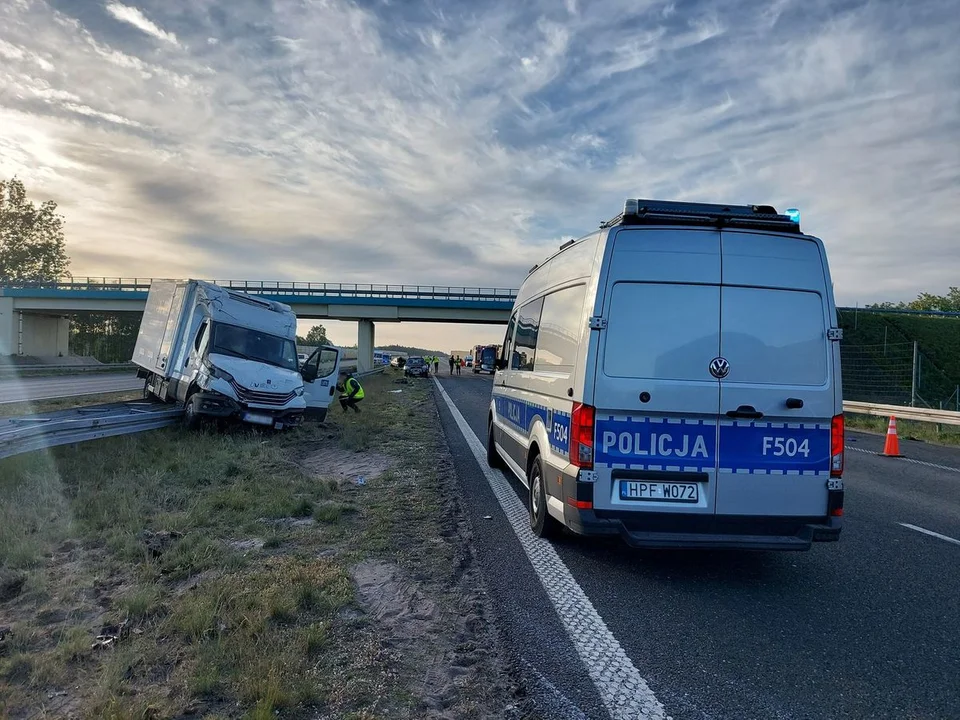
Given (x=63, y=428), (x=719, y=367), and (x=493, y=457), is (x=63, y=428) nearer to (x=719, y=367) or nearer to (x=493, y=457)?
(x=493, y=457)

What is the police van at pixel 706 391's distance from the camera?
477 cm

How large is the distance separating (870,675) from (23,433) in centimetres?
883

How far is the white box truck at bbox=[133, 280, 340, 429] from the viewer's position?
40.5ft

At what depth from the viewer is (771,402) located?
4762 mm

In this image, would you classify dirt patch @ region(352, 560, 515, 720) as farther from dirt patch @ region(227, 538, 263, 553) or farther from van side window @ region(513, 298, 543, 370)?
van side window @ region(513, 298, 543, 370)

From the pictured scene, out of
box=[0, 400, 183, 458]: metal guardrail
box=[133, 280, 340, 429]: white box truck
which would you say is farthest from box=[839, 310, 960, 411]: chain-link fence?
box=[0, 400, 183, 458]: metal guardrail

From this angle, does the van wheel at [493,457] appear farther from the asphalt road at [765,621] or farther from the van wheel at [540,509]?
the van wheel at [540,509]

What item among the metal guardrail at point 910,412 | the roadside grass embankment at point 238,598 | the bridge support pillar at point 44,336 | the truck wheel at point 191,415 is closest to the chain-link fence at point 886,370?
the metal guardrail at point 910,412

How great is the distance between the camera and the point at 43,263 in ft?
232

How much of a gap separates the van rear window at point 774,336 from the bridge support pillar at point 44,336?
213 feet

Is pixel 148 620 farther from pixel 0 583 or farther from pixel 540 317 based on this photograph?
pixel 540 317

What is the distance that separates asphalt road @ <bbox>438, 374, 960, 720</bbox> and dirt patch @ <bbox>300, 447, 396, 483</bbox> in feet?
9.52

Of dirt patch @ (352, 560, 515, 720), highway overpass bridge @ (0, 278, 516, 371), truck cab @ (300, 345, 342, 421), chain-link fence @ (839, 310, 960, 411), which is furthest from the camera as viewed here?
highway overpass bridge @ (0, 278, 516, 371)

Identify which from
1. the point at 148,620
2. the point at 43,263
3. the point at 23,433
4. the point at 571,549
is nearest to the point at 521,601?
the point at 571,549
